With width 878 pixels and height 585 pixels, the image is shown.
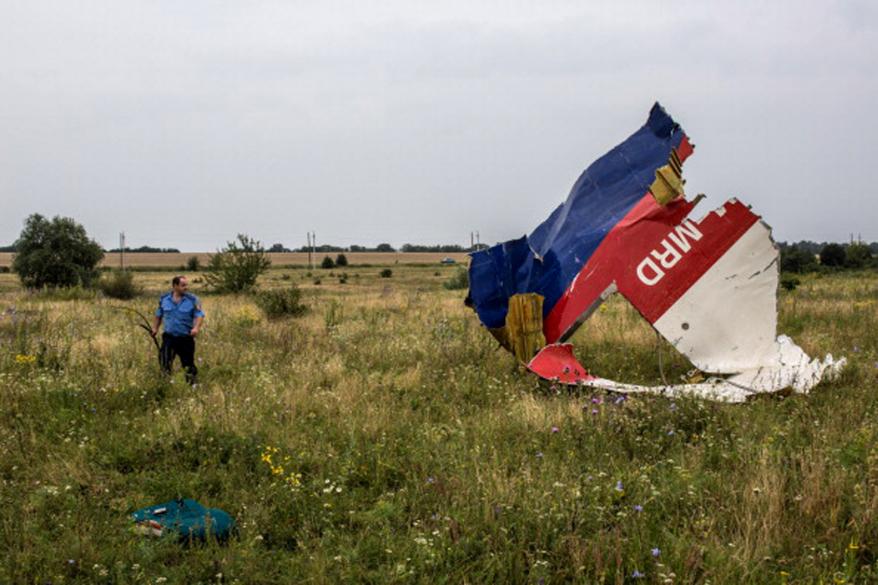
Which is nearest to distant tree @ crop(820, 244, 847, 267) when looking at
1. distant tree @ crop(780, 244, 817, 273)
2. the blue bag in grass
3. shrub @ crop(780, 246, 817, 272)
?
distant tree @ crop(780, 244, 817, 273)

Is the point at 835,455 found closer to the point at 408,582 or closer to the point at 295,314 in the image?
the point at 408,582

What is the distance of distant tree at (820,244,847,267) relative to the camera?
58.4 metres

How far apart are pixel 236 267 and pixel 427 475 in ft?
71.8

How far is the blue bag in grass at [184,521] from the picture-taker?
4098 millimetres

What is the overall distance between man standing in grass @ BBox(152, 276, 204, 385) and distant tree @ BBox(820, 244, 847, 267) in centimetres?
5941

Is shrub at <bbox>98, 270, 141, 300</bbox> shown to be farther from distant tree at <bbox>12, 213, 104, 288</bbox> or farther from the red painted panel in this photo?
the red painted panel

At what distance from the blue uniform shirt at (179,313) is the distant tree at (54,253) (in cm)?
2949

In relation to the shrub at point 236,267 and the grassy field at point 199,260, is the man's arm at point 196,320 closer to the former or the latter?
the shrub at point 236,267

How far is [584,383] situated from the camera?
716 centimetres

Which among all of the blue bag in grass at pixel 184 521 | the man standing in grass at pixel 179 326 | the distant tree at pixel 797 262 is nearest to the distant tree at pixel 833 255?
the distant tree at pixel 797 262

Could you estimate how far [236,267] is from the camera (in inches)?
1009

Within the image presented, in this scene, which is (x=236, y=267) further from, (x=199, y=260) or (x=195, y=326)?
(x=199, y=260)

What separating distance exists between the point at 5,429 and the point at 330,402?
2678mm

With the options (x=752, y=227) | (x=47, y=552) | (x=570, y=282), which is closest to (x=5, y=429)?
(x=47, y=552)
